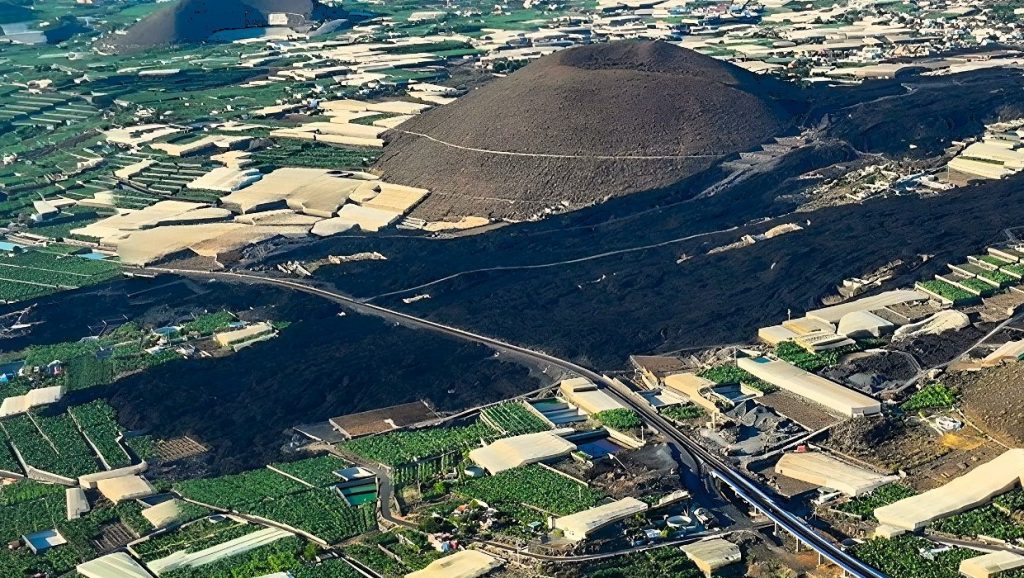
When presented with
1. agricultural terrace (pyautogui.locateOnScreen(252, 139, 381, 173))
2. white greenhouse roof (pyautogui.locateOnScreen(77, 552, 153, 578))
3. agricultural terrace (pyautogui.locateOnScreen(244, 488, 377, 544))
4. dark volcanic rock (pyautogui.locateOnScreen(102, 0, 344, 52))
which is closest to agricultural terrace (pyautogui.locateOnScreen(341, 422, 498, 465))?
agricultural terrace (pyautogui.locateOnScreen(244, 488, 377, 544))

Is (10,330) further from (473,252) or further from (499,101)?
(499,101)

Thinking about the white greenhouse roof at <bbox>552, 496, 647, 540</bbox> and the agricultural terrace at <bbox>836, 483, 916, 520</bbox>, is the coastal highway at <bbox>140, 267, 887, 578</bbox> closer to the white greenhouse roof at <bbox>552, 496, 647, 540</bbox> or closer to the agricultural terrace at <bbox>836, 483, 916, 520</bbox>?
the agricultural terrace at <bbox>836, 483, 916, 520</bbox>

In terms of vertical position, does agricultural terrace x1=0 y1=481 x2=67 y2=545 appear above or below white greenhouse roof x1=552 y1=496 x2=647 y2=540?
below

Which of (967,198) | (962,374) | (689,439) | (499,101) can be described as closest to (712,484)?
(689,439)

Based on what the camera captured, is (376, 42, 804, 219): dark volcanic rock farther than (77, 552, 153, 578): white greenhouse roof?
Yes

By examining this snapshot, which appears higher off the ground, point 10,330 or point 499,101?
point 499,101

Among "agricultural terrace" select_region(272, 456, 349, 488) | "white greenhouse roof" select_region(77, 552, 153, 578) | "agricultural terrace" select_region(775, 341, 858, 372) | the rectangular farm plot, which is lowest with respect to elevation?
the rectangular farm plot

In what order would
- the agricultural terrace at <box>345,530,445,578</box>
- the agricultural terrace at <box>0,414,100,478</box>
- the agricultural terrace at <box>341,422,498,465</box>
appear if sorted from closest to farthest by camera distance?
1. the agricultural terrace at <box>345,530,445,578</box>
2. the agricultural terrace at <box>341,422,498,465</box>
3. the agricultural terrace at <box>0,414,100,478</box>

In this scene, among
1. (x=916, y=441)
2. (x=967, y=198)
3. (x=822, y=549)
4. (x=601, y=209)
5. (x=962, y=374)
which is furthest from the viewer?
(x=601, y=209)
